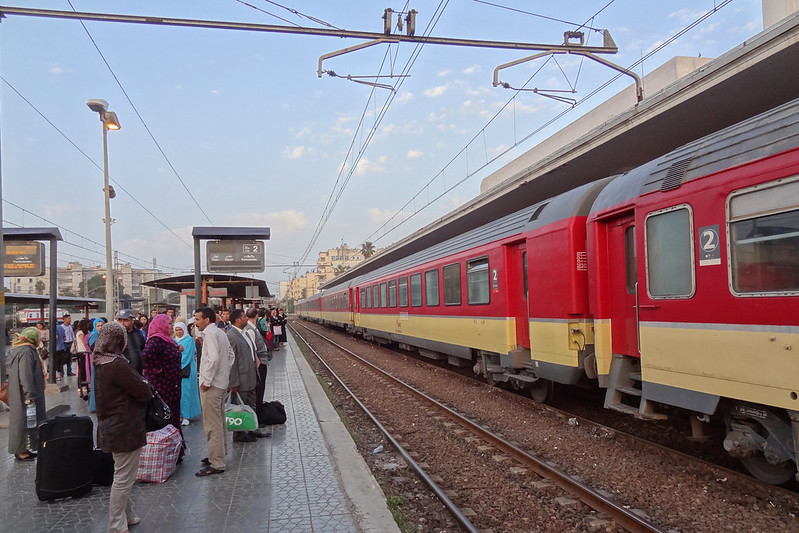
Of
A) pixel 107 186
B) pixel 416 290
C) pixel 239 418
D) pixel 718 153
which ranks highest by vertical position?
pixel 107 186

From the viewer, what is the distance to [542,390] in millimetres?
9594

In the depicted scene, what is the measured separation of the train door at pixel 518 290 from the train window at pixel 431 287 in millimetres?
4618

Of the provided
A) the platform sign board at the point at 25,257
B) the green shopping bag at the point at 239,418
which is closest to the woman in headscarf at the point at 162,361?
the green shopping bag at the point at 239,418

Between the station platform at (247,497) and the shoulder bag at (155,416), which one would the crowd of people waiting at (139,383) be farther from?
the station platform at (247,497)

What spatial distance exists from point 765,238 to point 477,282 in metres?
6.94

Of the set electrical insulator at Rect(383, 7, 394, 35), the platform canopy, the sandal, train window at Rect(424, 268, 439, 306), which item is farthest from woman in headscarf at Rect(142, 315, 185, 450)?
train window at Rect(424, 268, 439, 306)

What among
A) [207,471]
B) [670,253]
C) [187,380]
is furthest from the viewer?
[187,380]

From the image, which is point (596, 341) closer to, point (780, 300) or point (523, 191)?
point (780, 300)

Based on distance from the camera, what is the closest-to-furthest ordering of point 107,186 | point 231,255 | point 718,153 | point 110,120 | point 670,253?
1. point 718,153
2. point 670,253
3. point 231,255
4. point 110,120
5. point 107,186

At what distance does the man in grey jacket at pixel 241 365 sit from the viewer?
7082 mm

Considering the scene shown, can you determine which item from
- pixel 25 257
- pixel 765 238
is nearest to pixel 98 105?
pixel 25 257

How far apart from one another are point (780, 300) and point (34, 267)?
12.2m

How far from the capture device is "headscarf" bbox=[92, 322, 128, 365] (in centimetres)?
429

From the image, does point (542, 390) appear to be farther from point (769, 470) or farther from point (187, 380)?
point (187, 380)
